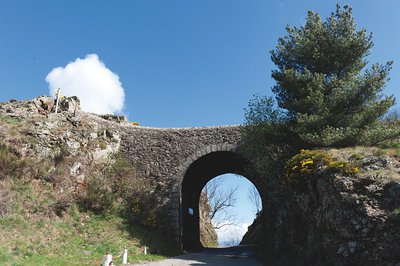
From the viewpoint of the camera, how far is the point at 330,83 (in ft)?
52.3

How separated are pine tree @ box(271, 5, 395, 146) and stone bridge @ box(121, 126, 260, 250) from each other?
631 centimetres

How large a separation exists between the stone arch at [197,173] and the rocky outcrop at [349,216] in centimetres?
775

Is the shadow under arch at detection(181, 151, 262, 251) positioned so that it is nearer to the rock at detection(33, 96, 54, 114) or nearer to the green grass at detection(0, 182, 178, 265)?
the green grass at detection(0, 182, 178, 265)

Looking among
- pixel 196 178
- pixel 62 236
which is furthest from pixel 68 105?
pixel 196 178

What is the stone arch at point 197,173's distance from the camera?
22141 millimetres

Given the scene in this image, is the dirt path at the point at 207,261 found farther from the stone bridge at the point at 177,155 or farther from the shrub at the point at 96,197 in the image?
the shrub at the point at 96,197

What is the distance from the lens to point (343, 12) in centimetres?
1673

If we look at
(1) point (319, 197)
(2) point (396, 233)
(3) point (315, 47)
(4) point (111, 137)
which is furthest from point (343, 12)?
(4) point (111, 137)

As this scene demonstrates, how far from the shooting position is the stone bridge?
2142 centimetres

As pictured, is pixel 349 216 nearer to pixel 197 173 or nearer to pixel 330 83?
pixel 330 83

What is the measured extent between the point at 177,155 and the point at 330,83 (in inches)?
444

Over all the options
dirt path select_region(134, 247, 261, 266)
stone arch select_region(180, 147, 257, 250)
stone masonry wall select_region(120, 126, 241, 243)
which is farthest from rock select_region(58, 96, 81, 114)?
dirt path select_region(134, 247, 261, 266)

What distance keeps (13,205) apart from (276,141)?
42.6 ft

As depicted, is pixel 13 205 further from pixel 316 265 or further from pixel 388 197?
pixel 388 197
